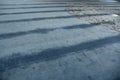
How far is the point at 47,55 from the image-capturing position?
1.59 meters

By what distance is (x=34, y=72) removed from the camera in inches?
52.1

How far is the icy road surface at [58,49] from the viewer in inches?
52.3

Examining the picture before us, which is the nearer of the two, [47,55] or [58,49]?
[47,55]

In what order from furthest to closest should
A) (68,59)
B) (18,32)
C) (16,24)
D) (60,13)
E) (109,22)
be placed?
(60,13), (109,22), (16,24), (18,32), (68,59)

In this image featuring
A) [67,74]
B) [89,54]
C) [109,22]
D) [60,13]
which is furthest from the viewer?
[60,13]

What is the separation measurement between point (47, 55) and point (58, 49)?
164mm

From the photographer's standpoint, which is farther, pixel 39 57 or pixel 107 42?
pixel 107 42

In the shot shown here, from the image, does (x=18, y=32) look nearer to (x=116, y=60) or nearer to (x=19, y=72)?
(x=19, y=72)

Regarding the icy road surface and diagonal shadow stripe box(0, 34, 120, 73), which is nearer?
the icy road surface

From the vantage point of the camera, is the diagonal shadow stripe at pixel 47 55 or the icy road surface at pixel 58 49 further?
the diagonal shadow stripe at pixel 47 55

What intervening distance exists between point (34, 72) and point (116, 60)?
0.65m

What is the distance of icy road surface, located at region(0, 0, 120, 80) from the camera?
1.33 meters

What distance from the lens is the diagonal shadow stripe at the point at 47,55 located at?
143cm

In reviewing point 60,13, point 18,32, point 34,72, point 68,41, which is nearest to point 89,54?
point 68,41
